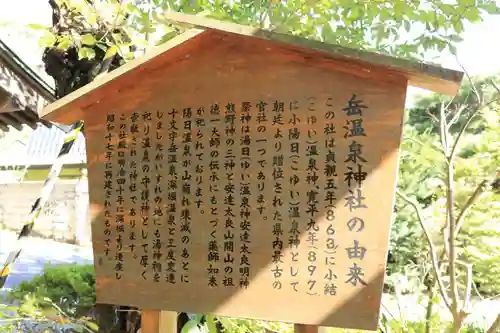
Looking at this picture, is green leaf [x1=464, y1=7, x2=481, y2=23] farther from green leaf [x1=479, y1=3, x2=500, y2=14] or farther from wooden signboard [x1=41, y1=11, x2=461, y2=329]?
wooden signboard [x1=41, y1=11, x2=461, y2=329]

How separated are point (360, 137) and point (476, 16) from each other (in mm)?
1387

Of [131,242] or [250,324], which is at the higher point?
[131,242]

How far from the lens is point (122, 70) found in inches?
60.7

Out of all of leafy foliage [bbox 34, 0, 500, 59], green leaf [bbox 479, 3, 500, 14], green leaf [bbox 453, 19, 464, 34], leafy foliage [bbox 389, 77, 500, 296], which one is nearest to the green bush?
leafy foliage [bbox 34, 0, 500, 59]

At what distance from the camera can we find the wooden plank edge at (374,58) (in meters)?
1.23

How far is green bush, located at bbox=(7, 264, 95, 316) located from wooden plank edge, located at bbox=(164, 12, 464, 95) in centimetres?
417

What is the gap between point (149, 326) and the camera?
1643 mm

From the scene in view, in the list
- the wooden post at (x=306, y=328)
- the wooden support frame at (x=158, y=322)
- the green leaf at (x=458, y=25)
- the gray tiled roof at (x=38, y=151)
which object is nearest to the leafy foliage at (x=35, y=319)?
the wooden support frame at (x=158, y=322)

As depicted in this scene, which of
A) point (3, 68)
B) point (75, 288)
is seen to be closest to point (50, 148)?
point (75, 288)

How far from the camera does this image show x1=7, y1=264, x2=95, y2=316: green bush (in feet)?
16.0

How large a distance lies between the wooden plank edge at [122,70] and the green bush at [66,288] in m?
3.60

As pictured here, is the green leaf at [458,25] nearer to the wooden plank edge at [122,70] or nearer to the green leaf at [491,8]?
the green leaf at [491,8]

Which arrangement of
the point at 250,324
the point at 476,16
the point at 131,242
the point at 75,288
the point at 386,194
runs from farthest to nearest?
the point at 75,288, the point at 250,324, the point at 476,16, the point at 131,242, the point at 386,194

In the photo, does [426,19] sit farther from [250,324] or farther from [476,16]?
[250,324]
